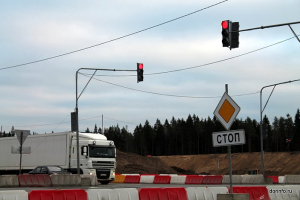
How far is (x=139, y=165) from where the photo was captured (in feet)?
223

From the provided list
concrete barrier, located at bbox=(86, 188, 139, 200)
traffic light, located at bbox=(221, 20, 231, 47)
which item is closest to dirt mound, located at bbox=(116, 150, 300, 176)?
traffic light, located at bbox=(221, 20, 231, 47)

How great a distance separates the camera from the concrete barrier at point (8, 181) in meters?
29.6

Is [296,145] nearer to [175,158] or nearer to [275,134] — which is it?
[275,134]

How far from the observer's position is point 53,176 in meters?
29.2

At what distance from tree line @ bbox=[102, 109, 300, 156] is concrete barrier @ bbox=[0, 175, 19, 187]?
94.3 metres

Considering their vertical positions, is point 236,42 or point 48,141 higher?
point 236,42

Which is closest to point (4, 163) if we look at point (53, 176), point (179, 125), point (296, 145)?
point (53, 176)

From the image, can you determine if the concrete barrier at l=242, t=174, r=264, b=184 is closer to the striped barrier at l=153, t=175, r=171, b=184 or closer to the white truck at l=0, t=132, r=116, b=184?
the striped barrier at l=153, t=175, r=171, b=184

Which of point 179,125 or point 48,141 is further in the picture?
point 179,125

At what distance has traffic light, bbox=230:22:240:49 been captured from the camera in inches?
667

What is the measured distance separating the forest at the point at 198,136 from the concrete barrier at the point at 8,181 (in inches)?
3740

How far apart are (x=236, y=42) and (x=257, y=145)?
124468 millimetres

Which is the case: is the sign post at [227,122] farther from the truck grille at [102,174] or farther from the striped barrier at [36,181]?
the truck grille at [102,174]

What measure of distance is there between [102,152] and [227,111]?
22467 millimetres
